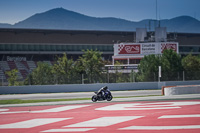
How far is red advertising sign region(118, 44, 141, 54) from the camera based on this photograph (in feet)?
238

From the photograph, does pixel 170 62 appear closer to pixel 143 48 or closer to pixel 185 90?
pixel 185 90

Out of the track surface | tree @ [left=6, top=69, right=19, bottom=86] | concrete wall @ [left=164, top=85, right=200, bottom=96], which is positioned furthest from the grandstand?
the track surface

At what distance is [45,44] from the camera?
83.4 metres

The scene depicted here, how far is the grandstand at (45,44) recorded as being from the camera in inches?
3118

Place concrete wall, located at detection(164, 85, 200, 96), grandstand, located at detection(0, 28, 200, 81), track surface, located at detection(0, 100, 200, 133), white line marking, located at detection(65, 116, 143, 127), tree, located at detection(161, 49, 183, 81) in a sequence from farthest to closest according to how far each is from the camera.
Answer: grandstand, located at detection(0, 28, 200, 81) → tree, located at detection(161, 49, 183, 81) → concrete wall, located at detection(164, 85, 200, 96) → white line marking, located at detection(65, 116, 143, 127) → track surface, located at detection(0, 100, 200, 133)

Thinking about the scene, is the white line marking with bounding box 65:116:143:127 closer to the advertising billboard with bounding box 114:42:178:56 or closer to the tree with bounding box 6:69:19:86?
the tree with bounding box 6:69:19:86

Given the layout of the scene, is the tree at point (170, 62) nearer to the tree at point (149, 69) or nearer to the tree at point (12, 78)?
the tree at point (149, 69)

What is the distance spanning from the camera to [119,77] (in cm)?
4241

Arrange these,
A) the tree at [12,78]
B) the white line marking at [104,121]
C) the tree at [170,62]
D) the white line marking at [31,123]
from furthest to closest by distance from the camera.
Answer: the tree at [12,78] → the tree at [170,62] → the white line marking at [31,123] → the white line marking at [104,121]

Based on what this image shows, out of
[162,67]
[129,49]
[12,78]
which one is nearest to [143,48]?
[129,49]

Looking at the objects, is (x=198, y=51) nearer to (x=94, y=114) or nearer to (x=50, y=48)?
(x=50, y=48)

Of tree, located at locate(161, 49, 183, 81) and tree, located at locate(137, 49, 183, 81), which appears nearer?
tree, located at locate(137, 49, 183, 81)

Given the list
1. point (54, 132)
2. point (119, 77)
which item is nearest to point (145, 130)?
point (54, 132)

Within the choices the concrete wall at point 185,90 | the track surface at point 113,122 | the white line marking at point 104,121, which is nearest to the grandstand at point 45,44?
the concrete wall at point 185,90
